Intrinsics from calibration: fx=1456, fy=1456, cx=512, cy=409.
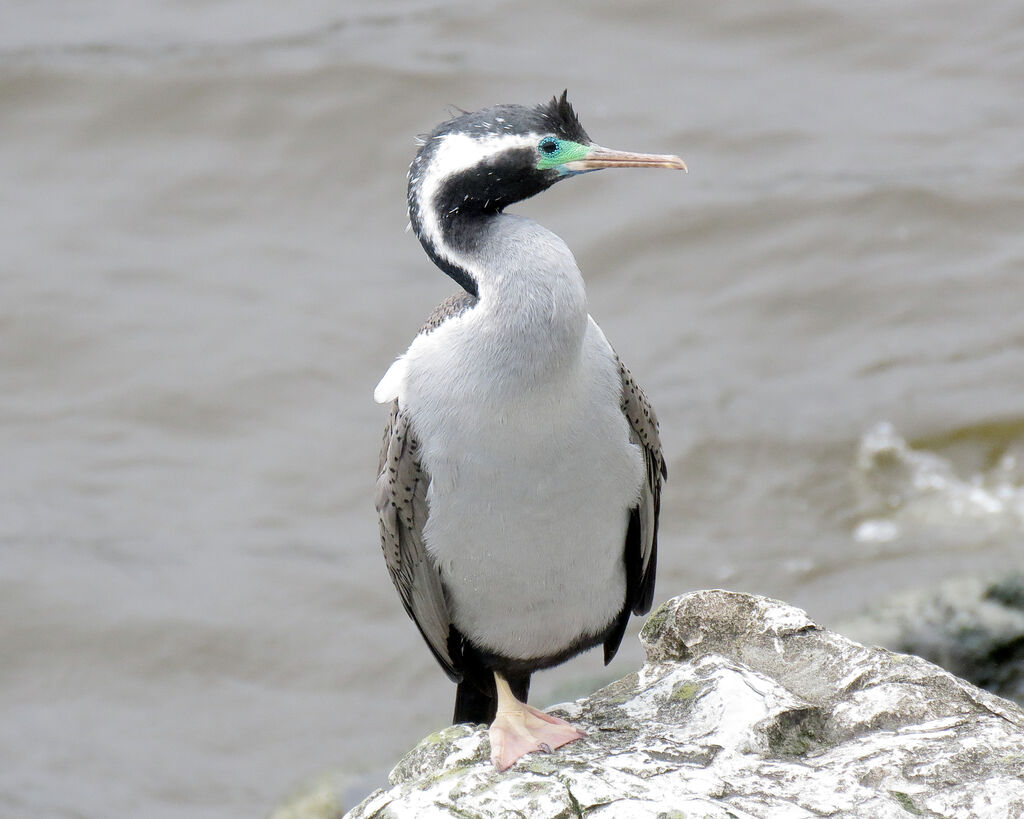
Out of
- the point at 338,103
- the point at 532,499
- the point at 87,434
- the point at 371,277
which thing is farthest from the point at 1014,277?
the point at 532,499

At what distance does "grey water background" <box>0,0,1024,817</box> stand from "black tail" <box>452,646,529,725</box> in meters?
2.60

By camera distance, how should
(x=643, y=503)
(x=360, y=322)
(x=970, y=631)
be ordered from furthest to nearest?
(x=360, y=322)
(x=970, y=631)
(x=643, y=503)

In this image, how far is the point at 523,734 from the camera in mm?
5156

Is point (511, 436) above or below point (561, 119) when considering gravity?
below

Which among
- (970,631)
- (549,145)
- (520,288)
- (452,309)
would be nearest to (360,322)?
(970,631)

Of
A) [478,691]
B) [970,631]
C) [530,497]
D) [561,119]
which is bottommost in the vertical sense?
[970,631]

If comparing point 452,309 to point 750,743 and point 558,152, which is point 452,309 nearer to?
point 558,152

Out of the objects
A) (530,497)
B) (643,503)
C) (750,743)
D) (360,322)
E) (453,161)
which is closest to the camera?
(750,743)

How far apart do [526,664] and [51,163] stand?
1224 centimetres

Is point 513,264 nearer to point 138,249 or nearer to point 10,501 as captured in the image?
point 10,501

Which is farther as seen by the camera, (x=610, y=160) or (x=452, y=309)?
(x=452, y=309)

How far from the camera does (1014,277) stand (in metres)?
13.6

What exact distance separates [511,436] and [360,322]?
29.4 ft

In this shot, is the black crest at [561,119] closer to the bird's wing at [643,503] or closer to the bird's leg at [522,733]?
the bird's wing at [643,503]
